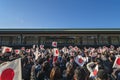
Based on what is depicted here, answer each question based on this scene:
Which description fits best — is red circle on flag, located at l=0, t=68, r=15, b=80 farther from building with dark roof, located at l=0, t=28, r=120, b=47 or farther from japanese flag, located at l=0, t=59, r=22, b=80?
building with dark roof, located at l=0, t=28, r=120, b=47

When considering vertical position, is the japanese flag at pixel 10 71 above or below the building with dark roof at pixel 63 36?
above

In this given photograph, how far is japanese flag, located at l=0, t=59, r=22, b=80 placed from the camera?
4.50m

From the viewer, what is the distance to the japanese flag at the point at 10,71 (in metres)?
4.50

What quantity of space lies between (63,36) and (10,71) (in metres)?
33.3

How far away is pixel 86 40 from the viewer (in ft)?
123

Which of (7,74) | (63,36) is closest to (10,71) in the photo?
(7,74)

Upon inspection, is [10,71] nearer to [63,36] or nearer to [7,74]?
[7,74]

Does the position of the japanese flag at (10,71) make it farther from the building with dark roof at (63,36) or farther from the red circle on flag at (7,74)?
the building with dark roof at (63,36)

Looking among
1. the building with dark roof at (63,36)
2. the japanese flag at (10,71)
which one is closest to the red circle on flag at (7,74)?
the japanese flag at (10,71)

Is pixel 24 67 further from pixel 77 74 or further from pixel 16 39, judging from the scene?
pixel 16 39

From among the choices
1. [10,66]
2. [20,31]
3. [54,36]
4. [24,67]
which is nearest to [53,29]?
[54,36]

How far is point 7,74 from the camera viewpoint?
178 inches

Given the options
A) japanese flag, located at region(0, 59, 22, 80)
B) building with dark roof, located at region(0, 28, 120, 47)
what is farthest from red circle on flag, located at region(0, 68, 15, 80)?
building with dark roof, located at region(0, 28, 120, 47)

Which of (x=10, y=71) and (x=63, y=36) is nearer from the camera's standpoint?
(x=10, y=71)
